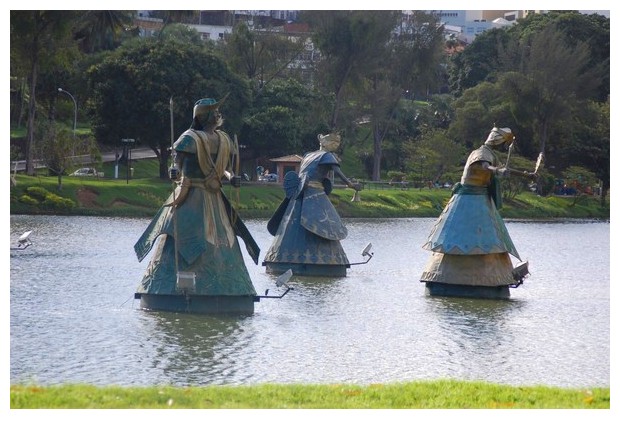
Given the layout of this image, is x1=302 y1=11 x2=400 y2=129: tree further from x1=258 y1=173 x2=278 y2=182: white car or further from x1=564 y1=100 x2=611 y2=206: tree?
x1=564 y1=100 x2=611 y2=206: tree

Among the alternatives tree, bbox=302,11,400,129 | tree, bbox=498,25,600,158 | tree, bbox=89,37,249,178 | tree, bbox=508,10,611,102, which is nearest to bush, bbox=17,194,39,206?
tree, bbox=89,37,249,178

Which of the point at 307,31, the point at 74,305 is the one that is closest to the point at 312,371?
the point at 74,305

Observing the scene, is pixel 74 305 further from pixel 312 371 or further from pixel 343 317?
pixel 312 371

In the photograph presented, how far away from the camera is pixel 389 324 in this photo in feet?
76.9

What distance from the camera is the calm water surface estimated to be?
58.3 ft

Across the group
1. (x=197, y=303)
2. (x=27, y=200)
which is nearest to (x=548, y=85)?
(x=27, y=200)

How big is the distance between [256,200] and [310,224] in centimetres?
3575

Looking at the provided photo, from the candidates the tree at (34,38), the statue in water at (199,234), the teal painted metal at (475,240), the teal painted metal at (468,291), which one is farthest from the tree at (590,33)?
the statue in water at (199,234)

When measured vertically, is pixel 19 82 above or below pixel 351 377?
above

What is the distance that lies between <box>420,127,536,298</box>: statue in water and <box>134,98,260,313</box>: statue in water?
542 centimetres

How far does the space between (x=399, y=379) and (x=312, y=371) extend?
3.89 ft

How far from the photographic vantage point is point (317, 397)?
1470 centimetres

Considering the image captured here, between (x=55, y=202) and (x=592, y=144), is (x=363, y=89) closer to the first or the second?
(x=592, y=144)

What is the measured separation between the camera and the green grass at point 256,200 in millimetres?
57094
